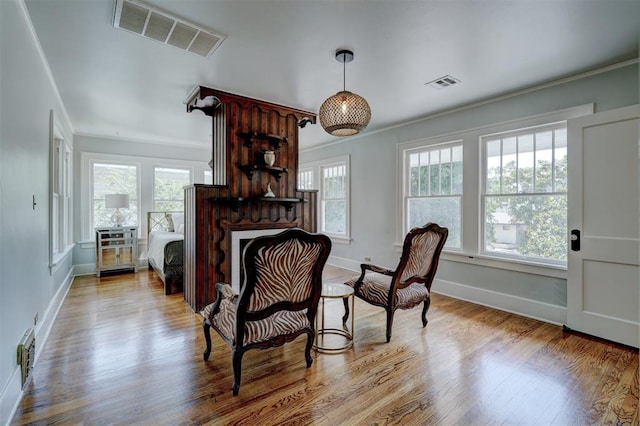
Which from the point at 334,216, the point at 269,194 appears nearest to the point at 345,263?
the point at 334,216

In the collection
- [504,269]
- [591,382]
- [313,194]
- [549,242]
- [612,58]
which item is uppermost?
[612,58]

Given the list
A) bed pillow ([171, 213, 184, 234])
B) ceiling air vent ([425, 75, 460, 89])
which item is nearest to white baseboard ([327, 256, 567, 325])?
ceiling air vent ([425, 75, 460, 89])

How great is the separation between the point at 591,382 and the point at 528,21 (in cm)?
265

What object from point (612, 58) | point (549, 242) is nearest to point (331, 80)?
point (612, 58)

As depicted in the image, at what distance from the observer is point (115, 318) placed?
3430 mm

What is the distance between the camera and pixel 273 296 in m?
2.14

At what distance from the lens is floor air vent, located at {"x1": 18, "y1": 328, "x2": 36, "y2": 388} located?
6.64ft

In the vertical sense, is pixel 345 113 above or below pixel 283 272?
above

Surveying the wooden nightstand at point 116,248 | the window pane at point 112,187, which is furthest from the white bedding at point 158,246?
the window pane at point 112,187

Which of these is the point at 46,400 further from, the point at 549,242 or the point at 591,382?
the point at 549,242

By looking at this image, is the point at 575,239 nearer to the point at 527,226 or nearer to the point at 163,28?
the point at 527,226

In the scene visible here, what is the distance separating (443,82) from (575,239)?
81.5 inches

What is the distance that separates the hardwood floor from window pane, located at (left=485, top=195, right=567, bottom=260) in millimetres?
826

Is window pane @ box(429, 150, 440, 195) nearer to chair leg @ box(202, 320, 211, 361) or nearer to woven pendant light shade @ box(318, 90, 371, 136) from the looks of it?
woven pendant light shade @ box(318, 90, 371, 136)
